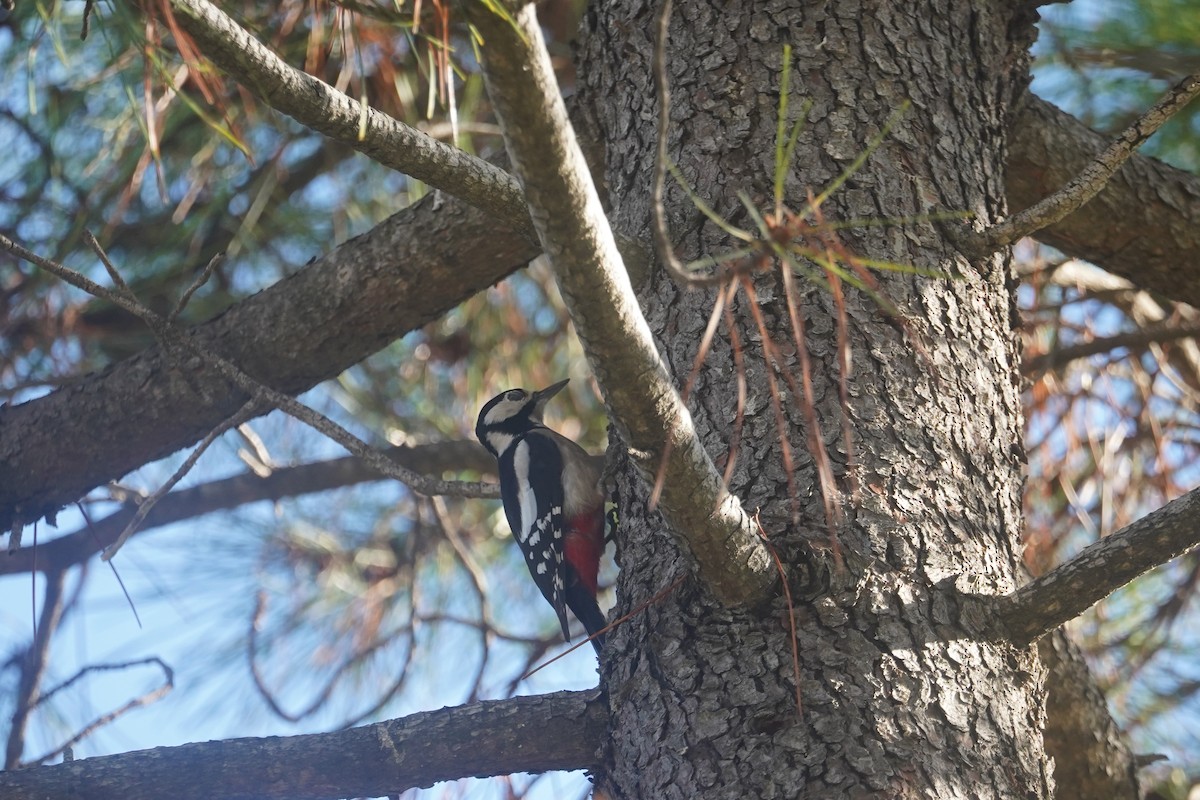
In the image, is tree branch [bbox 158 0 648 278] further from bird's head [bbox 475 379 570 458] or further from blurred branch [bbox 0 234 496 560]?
bird's head [bbox 475 379 570 458]

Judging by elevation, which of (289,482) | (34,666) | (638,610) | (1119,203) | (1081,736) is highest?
(289,482)

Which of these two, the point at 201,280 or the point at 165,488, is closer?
the point at 201,280

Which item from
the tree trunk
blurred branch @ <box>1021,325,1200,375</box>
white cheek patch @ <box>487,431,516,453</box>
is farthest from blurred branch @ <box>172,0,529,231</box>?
white cheek patch @ <box>487,431,516,453</box>

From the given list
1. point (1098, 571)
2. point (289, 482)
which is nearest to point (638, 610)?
point (1098, 571)

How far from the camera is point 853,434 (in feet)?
5.57

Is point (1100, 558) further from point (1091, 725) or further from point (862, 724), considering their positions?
point (1091, 725)

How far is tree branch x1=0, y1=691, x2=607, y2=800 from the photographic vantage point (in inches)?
66.1

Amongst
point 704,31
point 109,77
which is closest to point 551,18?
point 109,77

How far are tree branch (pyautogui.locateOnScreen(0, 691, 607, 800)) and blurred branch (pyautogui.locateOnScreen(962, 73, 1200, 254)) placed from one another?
955 mm

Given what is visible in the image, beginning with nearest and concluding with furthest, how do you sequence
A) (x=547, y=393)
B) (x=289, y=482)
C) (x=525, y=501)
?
(x=289, y=482) → (x=525, y=501) → (x=547, y=393)

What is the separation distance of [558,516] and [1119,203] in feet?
5.53

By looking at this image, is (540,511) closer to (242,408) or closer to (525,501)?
(525,501)

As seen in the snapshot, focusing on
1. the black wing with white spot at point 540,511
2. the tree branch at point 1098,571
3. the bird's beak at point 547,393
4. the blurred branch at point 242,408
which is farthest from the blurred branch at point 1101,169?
the bird's beak at point 547,393

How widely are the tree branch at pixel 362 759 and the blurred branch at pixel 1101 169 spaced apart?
96 centimetres
